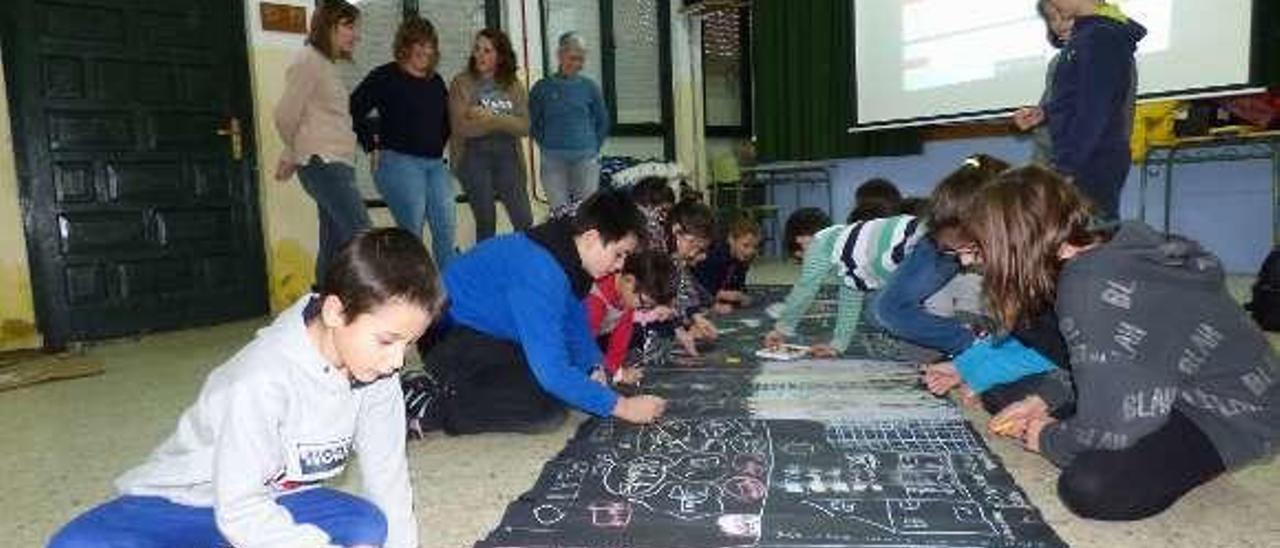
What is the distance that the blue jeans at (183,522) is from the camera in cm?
119

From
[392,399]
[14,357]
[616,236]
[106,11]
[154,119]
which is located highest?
[106,11]

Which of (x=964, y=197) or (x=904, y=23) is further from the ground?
(x=904, y=23)

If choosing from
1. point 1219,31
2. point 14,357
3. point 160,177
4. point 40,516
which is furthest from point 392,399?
point 1219,31

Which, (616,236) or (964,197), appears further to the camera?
(616,236)

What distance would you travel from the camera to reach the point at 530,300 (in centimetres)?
205

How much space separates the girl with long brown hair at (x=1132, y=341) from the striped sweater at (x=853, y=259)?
41.6 inches

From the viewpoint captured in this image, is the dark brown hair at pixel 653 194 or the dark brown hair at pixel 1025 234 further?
the dark brown hair at pixel 653 194

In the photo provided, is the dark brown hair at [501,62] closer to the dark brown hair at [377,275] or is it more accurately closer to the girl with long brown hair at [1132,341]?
the girl with long brown hair at [1132,341]

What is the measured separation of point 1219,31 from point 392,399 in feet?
14.0

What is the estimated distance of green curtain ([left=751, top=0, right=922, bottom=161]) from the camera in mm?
6426

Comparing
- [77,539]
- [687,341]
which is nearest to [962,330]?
[687,341]

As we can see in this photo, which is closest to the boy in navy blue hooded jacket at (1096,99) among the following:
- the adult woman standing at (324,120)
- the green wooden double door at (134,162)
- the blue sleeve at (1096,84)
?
the blue sleeve at (1096,84)

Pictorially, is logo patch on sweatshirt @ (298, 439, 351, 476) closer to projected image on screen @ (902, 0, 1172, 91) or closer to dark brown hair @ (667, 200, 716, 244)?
dark brown hair @ (667, 200, 716, 244)

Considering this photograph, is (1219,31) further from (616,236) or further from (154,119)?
(154,119)
